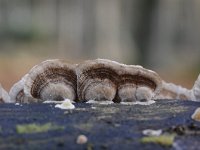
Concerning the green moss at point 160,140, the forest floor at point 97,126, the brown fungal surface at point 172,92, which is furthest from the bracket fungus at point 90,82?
the green moss at point 160,140

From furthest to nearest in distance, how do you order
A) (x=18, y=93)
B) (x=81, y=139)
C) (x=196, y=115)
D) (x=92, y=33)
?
(x=92, y=33)
(x=18, y=93)
(x=196, y=115)
(x=81, y=139)

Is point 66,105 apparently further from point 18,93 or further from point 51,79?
point 18,93

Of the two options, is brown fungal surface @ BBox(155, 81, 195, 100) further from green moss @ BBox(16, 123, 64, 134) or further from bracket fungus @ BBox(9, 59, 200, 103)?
green moss @ BBox(16, 123, 64, 134)

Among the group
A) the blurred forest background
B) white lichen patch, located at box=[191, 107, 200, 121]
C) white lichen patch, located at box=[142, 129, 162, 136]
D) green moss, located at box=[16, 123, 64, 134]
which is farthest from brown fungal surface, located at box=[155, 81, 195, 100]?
the blurred forest background

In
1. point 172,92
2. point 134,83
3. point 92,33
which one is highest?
point 134,83

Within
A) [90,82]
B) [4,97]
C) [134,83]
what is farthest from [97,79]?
[4,97]

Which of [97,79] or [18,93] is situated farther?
[18,93]

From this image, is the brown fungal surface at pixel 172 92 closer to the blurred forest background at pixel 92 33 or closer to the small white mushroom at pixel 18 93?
the small white mushroom at pixel 18 93
